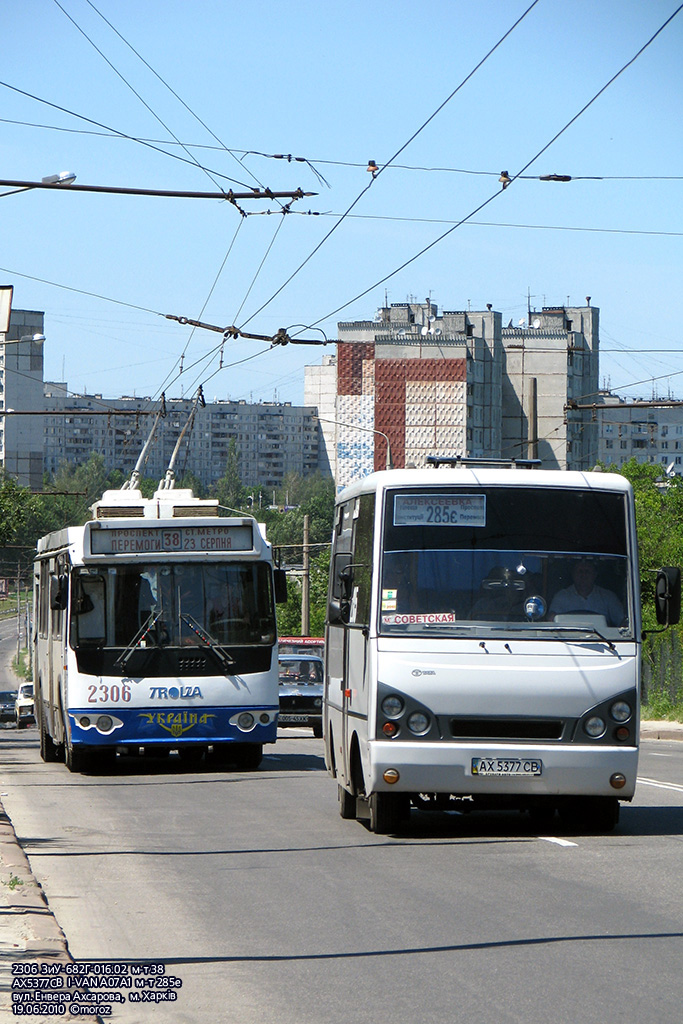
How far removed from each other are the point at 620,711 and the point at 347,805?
2829mm

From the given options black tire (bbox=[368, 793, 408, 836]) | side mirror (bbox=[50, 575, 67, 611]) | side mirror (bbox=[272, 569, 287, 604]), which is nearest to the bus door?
black tire (bbox=[368, 793, 408, 836])

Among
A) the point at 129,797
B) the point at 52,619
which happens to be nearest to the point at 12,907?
the point at 129,797

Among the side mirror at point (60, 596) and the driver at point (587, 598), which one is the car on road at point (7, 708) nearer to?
the side mirror at point (60, 596)

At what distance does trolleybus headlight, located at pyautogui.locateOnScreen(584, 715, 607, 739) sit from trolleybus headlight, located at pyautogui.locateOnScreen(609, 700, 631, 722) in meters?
0.09

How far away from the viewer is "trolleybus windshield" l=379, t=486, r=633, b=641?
1120 cm

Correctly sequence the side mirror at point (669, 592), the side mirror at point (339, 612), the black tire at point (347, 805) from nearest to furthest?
the side mirror at point (669, 592) < the side mirror at point (339, 612) < the black tire at point (347, 805)

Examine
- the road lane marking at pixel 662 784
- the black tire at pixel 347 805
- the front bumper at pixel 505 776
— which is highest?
the front bumper at pixel 505 776

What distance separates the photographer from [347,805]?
12914 mm

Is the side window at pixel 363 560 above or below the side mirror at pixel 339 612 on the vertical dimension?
above

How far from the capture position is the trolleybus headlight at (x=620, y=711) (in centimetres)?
1105

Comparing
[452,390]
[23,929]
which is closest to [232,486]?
[452,390]

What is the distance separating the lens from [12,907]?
809cm

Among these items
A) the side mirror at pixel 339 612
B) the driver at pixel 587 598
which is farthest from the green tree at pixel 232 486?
the driver at pixel 587 598

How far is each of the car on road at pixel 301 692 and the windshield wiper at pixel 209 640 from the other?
14632 mm
